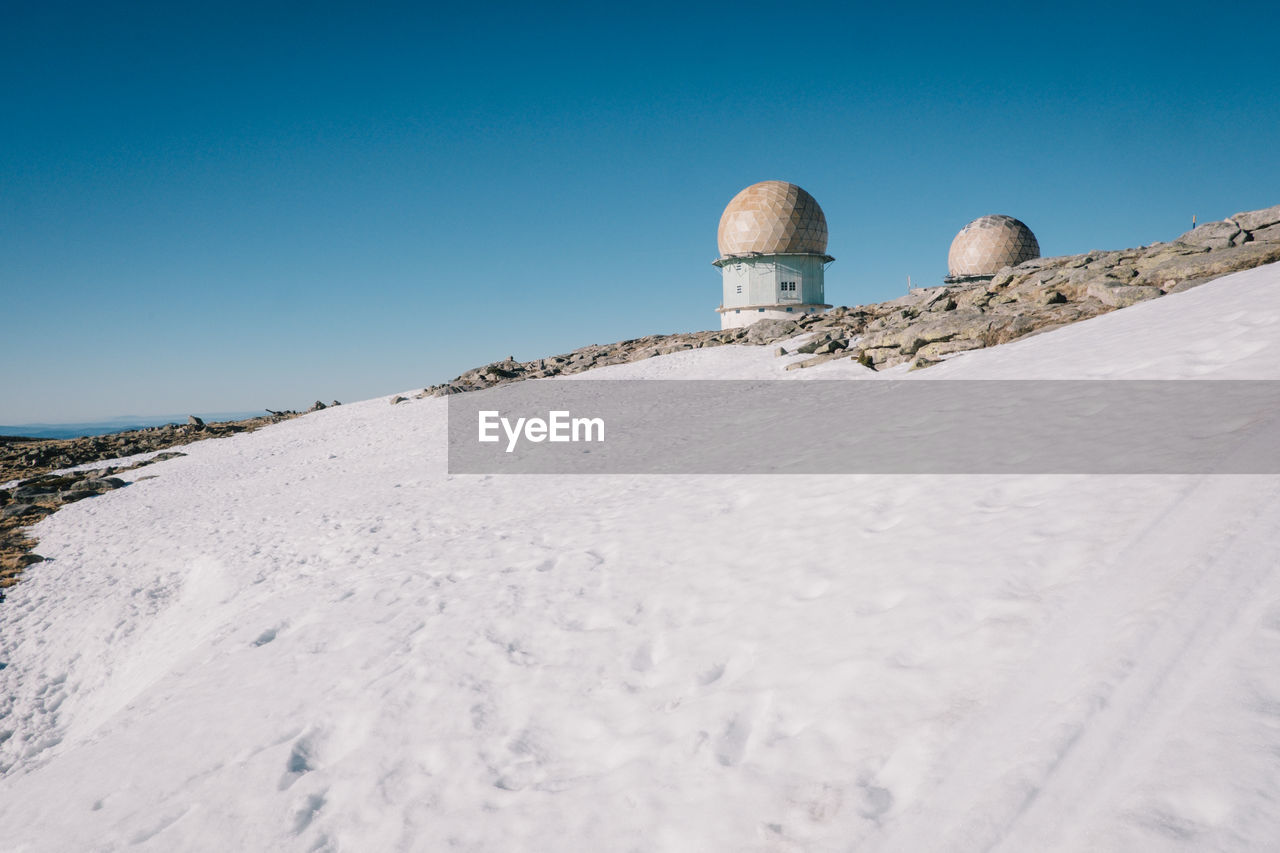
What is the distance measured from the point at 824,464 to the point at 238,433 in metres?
29.8

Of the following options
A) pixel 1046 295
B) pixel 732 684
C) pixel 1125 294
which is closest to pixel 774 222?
pixel 1046 295

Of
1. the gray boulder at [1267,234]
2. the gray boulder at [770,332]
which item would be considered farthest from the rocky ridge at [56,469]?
the gray boulder at [1267,234]

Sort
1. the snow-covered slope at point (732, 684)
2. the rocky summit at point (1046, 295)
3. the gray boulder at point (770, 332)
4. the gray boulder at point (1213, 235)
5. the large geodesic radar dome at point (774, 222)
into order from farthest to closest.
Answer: the large geodesic radar dome at point (774, 222) < the gray boulder at point (770, 332) < the gray boulder at point (1213, 235) < the rocky summit at point (1046, 295) < the snow-covered slope at point (732, 684)

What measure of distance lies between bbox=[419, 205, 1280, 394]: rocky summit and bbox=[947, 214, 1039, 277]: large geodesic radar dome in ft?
62.1

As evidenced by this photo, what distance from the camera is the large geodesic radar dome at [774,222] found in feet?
131

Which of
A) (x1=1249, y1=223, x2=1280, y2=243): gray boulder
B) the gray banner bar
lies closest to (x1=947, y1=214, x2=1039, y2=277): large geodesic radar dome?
(x1=1249, y1=223, x2=1280, y2=243): gray boulder

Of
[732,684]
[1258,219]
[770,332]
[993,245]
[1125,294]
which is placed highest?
[993,245]

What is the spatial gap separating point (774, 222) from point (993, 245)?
45.8ft

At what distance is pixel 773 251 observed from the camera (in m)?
40.1

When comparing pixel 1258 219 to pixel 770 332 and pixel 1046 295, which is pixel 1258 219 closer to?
pixel 1046 295

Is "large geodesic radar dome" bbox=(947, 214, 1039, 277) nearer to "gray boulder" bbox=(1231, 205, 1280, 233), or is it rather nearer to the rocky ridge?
"gray boulder" bbox=(1231, 205, 1280, 233)

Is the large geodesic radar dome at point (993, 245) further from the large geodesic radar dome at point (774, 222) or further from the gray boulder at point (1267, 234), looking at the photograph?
the gray boulder at point (1267, 234)

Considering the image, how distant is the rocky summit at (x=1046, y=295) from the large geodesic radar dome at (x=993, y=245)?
18.9 meters

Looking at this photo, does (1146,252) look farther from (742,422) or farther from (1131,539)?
(1131,539)
